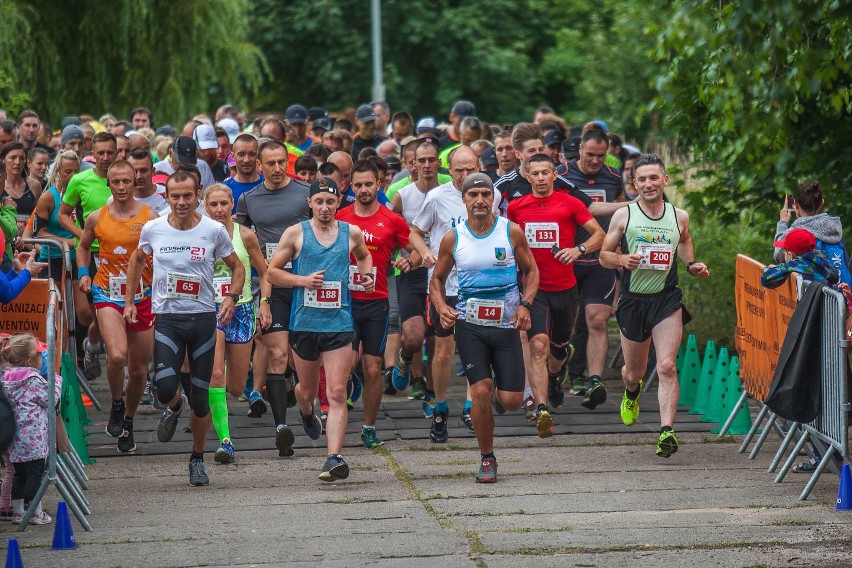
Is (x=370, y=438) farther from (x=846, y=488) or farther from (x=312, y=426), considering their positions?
(x=846, y=488)

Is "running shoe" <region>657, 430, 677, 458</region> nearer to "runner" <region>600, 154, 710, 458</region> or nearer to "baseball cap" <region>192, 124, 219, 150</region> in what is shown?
"runner" <region>600, 154, 710, 458</region>

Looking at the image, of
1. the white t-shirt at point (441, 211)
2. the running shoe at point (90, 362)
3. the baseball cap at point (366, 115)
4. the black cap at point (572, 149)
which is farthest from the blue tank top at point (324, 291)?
the baseball cap at point (366, 115)

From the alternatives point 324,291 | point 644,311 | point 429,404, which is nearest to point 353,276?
point 324,291

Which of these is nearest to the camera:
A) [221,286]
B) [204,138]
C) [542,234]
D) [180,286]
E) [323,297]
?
[180,286]

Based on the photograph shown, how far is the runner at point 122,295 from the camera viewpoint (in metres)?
11.1

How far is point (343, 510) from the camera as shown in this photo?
354 inches

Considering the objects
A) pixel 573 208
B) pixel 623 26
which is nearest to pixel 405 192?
pixel 573 208

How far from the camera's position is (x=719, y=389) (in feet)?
38.9

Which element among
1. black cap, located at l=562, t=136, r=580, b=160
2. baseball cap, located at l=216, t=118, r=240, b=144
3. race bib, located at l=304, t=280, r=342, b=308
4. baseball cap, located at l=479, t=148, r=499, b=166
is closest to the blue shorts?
race bib, located at l=304, t=280, r=342, b=308

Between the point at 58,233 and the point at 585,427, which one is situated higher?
the point at 58,233

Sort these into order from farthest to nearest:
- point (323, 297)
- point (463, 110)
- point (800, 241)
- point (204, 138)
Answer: point (463, 110) → point (204, 138) → point (323, 297) → point (800, 241)

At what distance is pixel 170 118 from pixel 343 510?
60.2 feet

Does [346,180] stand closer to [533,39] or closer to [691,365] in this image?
[691,365]

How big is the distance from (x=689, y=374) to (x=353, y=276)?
3590 millimetres
